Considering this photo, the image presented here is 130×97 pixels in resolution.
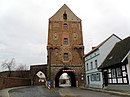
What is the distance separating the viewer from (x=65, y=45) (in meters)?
37.4

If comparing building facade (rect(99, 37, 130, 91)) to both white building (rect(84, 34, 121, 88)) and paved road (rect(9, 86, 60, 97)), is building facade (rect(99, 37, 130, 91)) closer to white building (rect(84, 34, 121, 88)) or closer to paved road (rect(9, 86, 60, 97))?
white building (rect(84, 34, 121, 88))

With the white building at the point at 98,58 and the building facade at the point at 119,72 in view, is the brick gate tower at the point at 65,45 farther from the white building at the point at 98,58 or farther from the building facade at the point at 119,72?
the building facade at the point at 119,72

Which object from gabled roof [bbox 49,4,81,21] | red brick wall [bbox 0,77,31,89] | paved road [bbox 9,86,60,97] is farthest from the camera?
gabled roof [bbox 49,4,81,21]

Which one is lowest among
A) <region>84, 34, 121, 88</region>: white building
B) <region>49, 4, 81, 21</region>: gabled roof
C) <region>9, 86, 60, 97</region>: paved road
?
<region>9, 86, 60, 97</region>: paved road

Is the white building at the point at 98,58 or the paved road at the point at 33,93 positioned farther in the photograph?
the white building at the point at 98,58

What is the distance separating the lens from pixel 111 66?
74.3ft

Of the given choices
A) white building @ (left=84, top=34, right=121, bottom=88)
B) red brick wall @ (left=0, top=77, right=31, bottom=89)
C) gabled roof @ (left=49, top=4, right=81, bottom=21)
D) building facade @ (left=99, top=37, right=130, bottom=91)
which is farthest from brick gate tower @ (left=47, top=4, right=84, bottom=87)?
building facade @ (left=99, top=37, right=130, bottom=91)

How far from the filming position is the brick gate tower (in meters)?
36.1

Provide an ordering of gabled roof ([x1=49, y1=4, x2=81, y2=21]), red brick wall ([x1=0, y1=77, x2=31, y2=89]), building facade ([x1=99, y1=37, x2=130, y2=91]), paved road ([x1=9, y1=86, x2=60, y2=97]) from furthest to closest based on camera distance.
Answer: gabled roof ([x1=49, y1=4, x2=81, y2=21]) → red brick wall ([x1=0, y1=77, x2=31, y2=89]) → building facade ([x1=99, y1=37, x2=130, y2=91]) → paved road ([x1=9, y1=86, x2=60, y2=97])

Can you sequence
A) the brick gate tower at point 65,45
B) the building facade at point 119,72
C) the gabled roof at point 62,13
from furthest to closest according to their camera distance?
1. the gabled roof at point 62,13
2. the brick gate tower at point 65,45
3. the building facade at point 119,72

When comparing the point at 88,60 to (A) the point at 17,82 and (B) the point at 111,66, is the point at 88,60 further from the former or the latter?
(A) the point at 17,82

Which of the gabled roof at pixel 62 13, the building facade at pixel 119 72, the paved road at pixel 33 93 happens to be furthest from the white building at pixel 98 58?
the gabled roof at pixel 62 13

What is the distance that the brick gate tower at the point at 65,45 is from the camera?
36.1 meters

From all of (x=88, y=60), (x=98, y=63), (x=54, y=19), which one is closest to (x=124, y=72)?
(x=98, y=63)
